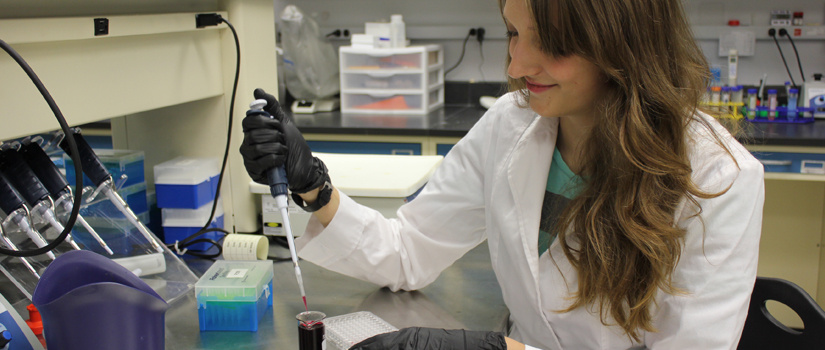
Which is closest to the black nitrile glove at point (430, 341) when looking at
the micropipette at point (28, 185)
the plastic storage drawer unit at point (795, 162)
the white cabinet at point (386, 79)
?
the micropipette at point (28, 185)

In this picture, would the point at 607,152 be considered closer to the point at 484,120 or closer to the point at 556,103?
the point at 556,103

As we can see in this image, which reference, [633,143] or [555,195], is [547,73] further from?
[555,195]

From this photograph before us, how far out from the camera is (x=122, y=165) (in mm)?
1312

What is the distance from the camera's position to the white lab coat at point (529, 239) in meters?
0.92

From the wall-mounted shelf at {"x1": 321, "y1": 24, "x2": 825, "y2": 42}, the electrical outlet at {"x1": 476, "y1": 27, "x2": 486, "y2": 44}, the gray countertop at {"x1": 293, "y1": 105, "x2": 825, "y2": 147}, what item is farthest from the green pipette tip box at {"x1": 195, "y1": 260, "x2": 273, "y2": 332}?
the electrical outlet at {"x1": 476, "y1": 27, "x2": 486, "y2": 44}

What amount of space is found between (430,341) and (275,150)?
13.8 inches

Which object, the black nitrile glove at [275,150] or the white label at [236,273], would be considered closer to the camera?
the black nitrile glove at [275,150]

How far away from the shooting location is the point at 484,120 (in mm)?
1260

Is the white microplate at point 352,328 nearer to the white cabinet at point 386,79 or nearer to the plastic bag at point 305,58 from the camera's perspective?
the white cabinet at point 386,79

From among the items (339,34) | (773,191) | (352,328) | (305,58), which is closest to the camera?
(352,328)

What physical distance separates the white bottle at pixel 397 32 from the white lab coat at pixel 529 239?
6.14 feet

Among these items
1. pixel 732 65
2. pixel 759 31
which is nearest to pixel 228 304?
pixel 732 65

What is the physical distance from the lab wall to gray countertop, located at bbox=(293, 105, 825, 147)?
0.41m

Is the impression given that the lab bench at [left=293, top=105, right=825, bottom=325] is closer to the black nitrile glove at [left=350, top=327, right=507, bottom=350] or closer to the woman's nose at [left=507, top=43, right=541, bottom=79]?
the woman's nose at [left=507, top=43, right=541, bottom=79]
